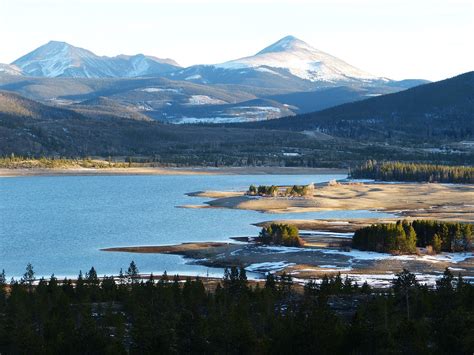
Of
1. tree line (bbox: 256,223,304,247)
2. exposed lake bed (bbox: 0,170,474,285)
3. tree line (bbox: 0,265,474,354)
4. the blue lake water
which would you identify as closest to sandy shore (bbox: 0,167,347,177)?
the blue lake water

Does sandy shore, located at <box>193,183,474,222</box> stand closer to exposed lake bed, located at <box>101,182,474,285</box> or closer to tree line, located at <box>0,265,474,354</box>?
exposed lake bed, located at <box>101,182,474,285</box>

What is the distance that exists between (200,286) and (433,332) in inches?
472

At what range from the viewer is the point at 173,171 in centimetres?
17350

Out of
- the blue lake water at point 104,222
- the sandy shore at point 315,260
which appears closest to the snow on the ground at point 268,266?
the sandy shore at point 315,260

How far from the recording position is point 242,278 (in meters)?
45.8

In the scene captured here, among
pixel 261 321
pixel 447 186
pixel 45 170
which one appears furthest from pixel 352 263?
pixel 45 170

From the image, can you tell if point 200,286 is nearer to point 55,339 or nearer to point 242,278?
point 242,278

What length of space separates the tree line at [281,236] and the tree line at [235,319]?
20.6 metres

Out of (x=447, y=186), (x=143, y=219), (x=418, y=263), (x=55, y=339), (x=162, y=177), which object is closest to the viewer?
(x=55, y=339)

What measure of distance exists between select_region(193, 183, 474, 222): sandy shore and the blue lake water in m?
4.02

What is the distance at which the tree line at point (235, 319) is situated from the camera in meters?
33.4

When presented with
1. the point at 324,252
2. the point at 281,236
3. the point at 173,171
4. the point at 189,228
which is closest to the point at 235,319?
the point at 324,252

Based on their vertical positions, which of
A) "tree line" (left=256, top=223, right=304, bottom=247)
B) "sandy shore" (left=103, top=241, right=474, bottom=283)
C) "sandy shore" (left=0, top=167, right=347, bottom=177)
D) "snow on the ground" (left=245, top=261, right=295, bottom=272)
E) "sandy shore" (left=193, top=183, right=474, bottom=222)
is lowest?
"snow on the ground" (left=245, top=261, right=295, bottom=272)

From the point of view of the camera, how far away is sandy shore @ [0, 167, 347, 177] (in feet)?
545
